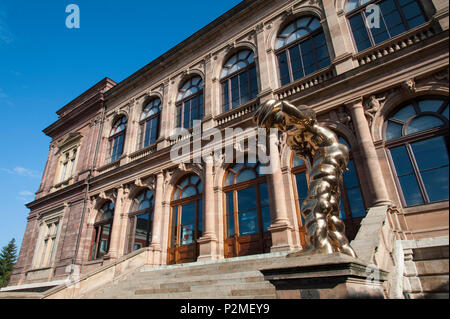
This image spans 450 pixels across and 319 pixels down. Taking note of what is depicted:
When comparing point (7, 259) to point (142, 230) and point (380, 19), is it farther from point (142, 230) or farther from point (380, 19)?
point (380, 19)

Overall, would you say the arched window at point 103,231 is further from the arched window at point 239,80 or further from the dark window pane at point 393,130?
the dark window pane at point 393,130

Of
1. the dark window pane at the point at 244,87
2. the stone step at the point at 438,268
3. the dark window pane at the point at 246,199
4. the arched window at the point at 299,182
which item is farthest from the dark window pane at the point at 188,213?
the stone step at the point at 438,268

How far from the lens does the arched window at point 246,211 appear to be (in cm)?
951

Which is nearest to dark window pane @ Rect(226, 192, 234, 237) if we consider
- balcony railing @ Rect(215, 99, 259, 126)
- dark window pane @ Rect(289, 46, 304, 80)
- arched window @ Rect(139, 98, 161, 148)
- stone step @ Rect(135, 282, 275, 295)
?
balcony railing @ Rect(215, 99, 259, 126)

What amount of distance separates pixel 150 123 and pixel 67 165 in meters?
8.31

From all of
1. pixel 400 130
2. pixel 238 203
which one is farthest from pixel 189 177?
pixel 400 130

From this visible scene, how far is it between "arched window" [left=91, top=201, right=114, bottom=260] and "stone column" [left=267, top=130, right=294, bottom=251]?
929 cm

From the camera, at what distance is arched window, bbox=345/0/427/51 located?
8.41 meters

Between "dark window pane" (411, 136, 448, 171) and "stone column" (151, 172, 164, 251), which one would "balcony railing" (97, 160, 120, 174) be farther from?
"dark window pane" (411, 136, 448, 171)

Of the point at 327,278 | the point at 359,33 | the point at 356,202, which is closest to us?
the point at 327,278

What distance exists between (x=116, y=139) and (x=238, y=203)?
10.2 m

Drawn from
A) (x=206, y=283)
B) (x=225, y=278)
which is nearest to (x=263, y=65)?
(x=225, y=278)

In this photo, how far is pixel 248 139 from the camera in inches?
412

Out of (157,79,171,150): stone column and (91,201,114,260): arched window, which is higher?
(157,79,171,150): stone column
